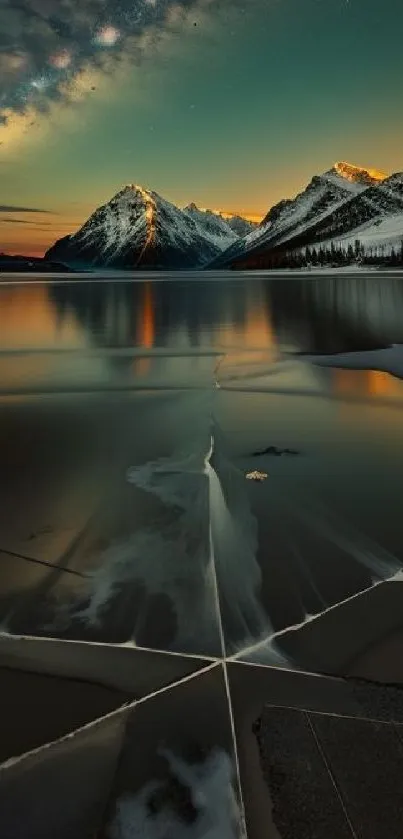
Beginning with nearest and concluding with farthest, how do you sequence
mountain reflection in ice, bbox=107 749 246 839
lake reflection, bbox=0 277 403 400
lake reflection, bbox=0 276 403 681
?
mountain reflection in ice, bbox=107 749 246 839 < lake reflection, bbox=0 276 403 681 < lake reflection, bbox=0 277 403 400

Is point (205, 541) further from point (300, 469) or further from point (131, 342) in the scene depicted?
point (131, 342)

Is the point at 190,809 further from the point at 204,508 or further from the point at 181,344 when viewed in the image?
the point at 181,344

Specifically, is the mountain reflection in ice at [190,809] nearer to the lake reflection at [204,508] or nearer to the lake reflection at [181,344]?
the lake reflection at [204,508]

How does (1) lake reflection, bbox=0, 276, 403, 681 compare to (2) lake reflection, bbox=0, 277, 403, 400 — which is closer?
(1) lake reflection, bbox=0, 276, 403, 681

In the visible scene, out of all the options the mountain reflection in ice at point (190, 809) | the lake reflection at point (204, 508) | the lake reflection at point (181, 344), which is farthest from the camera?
the lake reflection at point (181, 344)

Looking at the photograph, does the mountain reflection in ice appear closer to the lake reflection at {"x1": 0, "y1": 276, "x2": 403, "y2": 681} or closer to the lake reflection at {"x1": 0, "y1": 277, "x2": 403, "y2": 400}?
the lake reflection at {"x1": 0, "y1": 276, "x2": 403, "y2": 681}

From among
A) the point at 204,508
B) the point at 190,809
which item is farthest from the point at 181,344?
the point at 190,809

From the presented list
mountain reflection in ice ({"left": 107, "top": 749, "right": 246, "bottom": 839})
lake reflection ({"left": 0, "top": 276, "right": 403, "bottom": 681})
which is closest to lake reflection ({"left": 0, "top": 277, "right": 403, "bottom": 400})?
lake reflection ({"left": 0, "top": 276, "right": 403, "bottom": 681})

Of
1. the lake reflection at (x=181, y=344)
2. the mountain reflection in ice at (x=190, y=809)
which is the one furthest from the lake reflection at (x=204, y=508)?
the mountain reflection in ice at (x=190, y=809)
